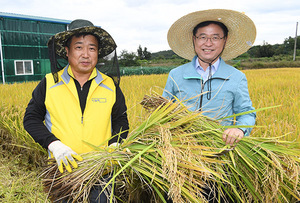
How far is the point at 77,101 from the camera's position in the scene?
142cm

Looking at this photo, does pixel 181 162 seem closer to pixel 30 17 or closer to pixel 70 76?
pixel 70 76

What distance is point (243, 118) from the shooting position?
1.44 m

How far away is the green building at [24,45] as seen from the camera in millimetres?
13234

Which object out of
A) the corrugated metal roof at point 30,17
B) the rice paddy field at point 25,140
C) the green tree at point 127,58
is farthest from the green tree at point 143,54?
the rice paddy field at point 25,140

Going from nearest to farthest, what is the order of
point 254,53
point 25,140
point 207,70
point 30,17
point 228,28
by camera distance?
point 207,70 < point 228,28 < point 25,140 < point 30,17 < point 254,53

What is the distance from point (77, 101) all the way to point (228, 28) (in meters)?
1.17

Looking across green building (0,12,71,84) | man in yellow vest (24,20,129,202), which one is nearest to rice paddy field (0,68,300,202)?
man in yellow vest (24,20,129,202)

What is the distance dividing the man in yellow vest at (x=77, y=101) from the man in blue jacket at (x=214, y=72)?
1.43 ft

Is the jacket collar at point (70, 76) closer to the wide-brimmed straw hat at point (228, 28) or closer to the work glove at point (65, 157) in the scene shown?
the work glove at point (65, 157)

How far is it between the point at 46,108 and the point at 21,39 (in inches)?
569

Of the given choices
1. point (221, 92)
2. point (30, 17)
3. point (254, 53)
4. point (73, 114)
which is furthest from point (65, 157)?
point (254, 53)

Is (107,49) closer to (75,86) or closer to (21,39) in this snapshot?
(75,86)

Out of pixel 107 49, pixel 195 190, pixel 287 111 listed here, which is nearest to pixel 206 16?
pixel 107 49

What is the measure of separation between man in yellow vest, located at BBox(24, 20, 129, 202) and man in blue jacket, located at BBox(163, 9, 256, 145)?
44cm
